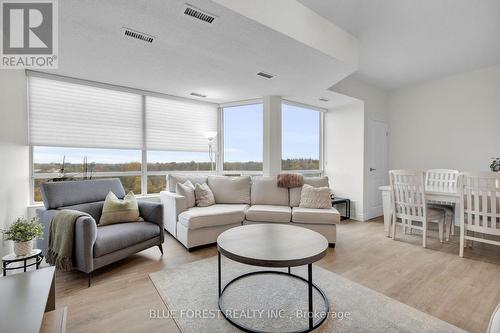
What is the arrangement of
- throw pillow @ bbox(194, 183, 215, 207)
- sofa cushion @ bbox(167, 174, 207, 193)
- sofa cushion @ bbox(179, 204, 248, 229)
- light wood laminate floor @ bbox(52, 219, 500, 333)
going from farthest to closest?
sofa cushion @ bbox(167, 174, 207, 193)
throw pillow @ bbox(194, 183, 215, 207)
sofa cushion @ bbox(179, 204, 248, 229)
light wood laminate floor @ bbox(52, 219, 500, 333)

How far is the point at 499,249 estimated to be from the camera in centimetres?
307

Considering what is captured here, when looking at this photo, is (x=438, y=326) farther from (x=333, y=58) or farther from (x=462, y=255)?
(x=333, y=58)

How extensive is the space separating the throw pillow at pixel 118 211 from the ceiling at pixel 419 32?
9.81 feet

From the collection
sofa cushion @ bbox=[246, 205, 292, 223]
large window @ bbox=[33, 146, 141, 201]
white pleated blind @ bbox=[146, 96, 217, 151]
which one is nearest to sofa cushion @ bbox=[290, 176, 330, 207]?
sofa cushion @ bbox=[246, 205, 292, 223]

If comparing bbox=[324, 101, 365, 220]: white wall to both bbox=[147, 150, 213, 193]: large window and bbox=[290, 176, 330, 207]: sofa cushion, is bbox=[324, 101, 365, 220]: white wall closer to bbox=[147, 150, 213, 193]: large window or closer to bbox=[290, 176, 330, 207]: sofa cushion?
bbox=[290, 176, 330, 207]: sofa cushion

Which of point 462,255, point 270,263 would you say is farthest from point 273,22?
point 462,255

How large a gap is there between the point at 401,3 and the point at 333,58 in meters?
0.77

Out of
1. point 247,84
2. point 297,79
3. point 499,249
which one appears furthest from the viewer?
point 247,84

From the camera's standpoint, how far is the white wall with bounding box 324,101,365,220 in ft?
15.4

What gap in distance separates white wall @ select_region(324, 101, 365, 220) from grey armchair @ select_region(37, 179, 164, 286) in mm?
3772

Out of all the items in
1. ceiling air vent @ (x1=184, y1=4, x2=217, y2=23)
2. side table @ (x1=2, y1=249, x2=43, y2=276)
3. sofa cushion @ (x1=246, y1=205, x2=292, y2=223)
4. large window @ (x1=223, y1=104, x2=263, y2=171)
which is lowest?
side table @ (x1=2, y1=249, x2=43, y2=276)

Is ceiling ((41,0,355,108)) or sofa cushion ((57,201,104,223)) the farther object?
sofa cushion ((57,201,104,223))

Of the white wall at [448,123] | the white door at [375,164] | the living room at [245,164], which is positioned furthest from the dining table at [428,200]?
the white wall at [448,123]

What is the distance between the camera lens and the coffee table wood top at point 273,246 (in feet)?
5.12
